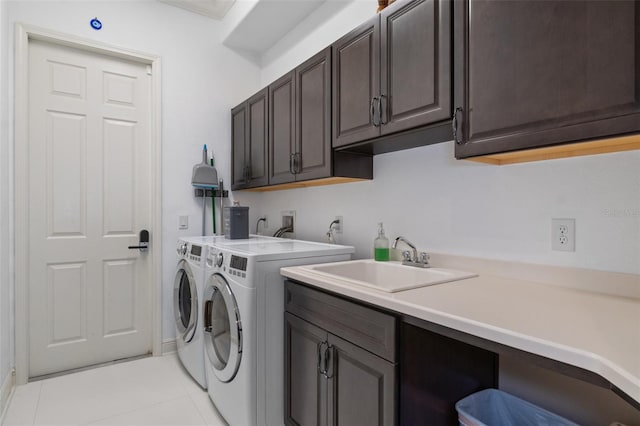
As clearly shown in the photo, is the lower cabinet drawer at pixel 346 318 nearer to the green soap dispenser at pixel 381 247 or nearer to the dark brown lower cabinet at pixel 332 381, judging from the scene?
the dark brown lower cabinet at pixel 332 381

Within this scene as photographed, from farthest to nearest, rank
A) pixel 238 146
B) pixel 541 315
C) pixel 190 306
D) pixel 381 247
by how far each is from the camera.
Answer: pixel 238 146, pixel 190 306, pixel 381 247, pixel 541 315

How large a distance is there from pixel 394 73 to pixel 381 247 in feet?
2.98

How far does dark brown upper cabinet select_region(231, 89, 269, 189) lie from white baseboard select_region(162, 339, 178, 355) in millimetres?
1403

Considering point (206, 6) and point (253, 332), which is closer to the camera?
point (253, 332)

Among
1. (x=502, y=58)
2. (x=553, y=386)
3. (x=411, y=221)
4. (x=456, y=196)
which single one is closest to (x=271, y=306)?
(x=411, y=221)

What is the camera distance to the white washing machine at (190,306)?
2.20m

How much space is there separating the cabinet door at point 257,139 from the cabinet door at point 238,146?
0.09m

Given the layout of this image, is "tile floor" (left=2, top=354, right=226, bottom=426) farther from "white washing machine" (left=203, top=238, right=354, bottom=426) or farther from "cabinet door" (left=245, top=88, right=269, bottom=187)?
"cabinet door" (left=245, top=88, right=269, bottom=187)

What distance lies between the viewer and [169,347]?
281cm

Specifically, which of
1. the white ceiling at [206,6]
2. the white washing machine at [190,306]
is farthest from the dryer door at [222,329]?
the white ceiling at [206,6]

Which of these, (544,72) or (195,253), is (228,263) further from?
(544,72)

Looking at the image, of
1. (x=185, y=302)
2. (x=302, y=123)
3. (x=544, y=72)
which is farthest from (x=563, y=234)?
(x=185, y=302)

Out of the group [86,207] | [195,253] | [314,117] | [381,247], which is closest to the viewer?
[381,247]

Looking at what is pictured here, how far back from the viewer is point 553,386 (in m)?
1.31
